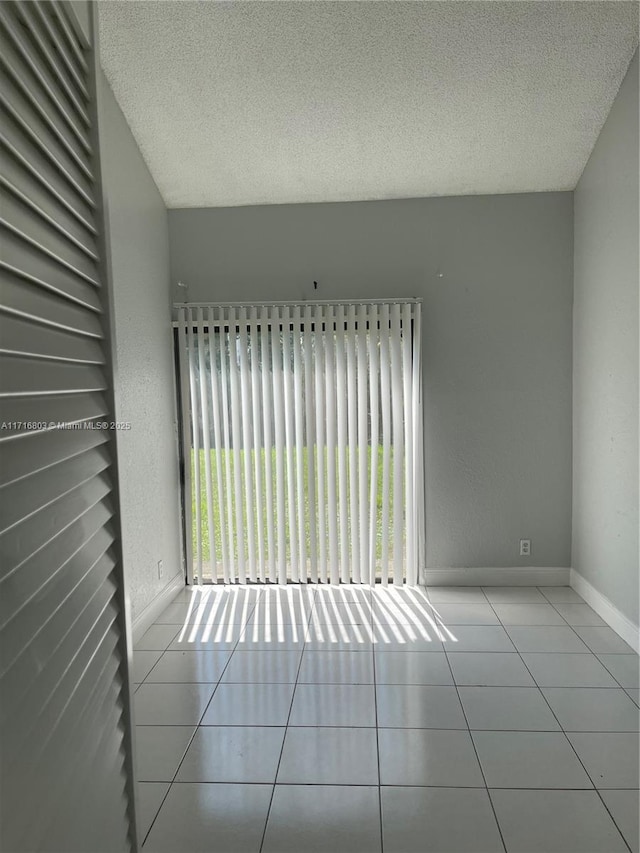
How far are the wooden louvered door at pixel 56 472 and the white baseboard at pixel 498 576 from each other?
3229 millimetres

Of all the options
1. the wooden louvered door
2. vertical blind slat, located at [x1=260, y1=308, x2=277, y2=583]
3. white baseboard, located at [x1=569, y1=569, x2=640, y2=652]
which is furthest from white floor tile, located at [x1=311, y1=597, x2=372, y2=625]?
the wooden louvered door

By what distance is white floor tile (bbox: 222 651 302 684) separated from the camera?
9.20ft

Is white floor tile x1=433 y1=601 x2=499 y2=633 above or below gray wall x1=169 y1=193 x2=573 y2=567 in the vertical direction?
below

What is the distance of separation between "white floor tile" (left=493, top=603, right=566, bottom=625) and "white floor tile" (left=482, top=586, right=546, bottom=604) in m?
0.07

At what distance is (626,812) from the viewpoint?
73.0 inches

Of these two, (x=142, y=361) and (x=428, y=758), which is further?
(x=142, y=361)

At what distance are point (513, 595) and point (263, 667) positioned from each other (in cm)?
187

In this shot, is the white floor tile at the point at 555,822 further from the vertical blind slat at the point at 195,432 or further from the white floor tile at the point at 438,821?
the vertical blind slat at the point at 195,432

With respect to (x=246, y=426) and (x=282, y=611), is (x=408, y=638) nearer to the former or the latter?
(x=282, y=611)

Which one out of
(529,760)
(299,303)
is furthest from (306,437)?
(529,760)

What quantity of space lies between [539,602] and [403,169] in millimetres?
2928

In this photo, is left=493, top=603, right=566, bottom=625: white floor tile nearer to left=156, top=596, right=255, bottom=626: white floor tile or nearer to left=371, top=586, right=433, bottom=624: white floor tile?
left=371, top=586, right=433, bottom=624: white floor tile

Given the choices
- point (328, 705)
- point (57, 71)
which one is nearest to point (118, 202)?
point (57, 71)

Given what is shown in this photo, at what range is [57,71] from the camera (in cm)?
88
